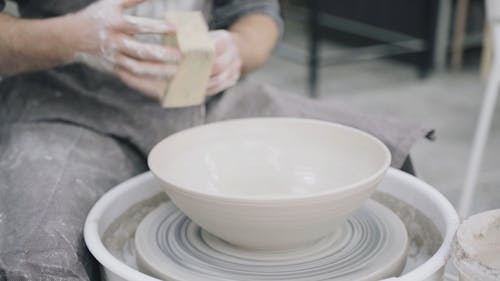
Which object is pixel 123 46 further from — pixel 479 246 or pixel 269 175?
pixel 479 246

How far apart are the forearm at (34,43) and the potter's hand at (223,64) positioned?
0.23m

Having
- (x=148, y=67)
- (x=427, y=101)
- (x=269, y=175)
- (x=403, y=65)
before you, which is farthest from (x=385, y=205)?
(x=403, y=65)

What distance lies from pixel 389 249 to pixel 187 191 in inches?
10.9

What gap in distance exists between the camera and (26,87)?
1139 millimetres

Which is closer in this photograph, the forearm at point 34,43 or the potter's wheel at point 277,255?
the potter's wheel at point 277,255

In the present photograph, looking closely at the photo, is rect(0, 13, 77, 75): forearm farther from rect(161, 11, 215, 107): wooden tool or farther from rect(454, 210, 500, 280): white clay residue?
rect(454, 210, 500, 280): white clay residue

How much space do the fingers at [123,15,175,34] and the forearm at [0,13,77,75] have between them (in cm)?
9

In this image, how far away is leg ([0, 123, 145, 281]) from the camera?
0.80 meters

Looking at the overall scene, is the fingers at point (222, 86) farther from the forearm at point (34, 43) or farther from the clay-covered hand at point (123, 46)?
the forearm at point (34, 43)

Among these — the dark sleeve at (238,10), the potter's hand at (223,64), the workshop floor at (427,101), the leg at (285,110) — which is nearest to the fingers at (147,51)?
the potter's hand at (223,64)

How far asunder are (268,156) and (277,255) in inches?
8.1

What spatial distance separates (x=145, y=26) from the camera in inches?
36.8

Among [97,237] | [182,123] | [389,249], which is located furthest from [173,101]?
[389,249]

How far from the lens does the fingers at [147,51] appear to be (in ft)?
3.12
